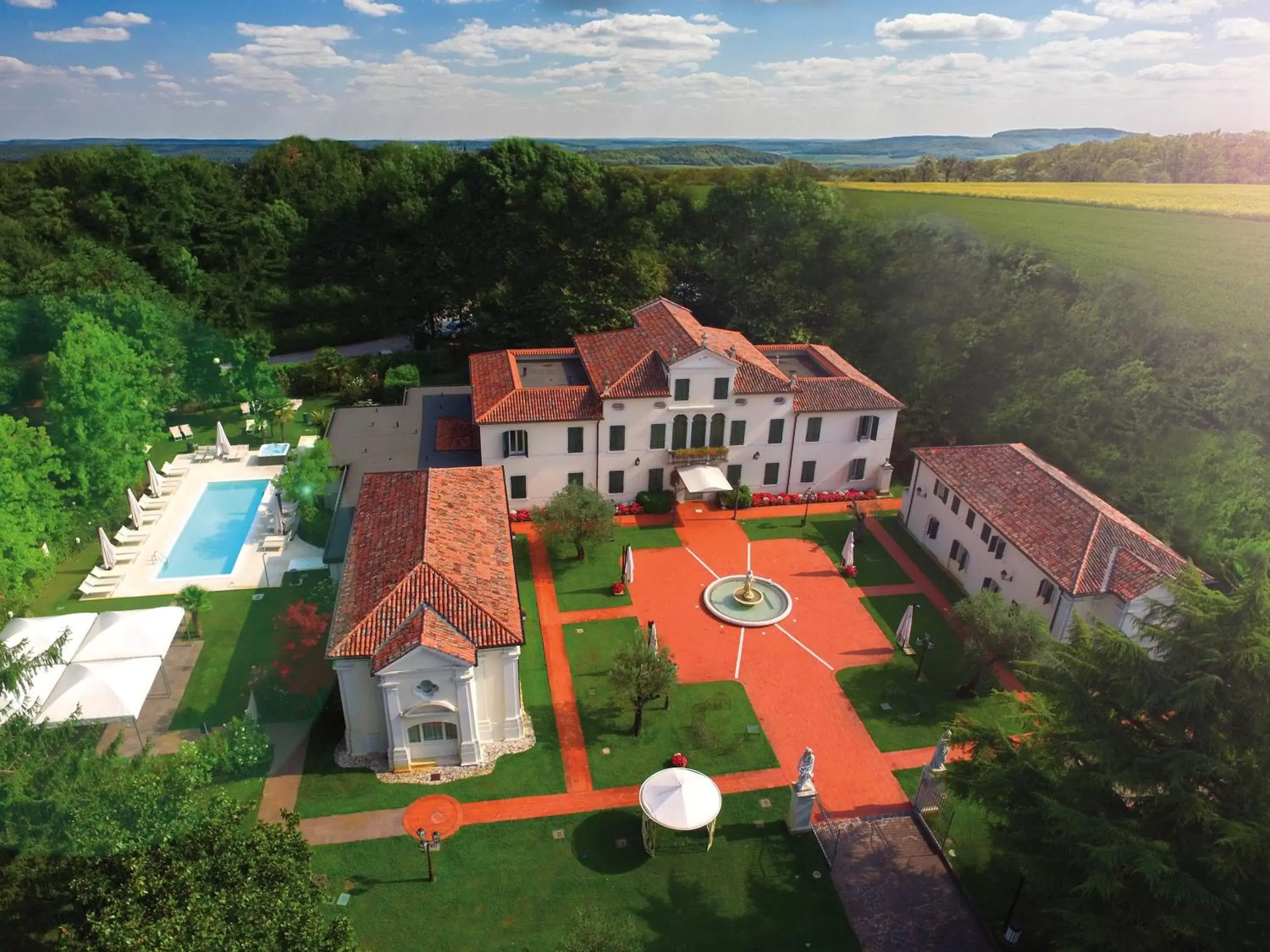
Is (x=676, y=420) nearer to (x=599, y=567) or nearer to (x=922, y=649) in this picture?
(x=599, y=567)

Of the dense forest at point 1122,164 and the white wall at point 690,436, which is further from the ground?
the dense forest at point 1122,164

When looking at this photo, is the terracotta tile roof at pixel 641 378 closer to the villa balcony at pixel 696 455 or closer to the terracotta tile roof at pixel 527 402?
the terracotta tile roof at pixel 527 402

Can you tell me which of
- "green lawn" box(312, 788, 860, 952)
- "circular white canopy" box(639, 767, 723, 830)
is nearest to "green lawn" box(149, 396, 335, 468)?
"green lawn" box(312, 788, 860, 952)

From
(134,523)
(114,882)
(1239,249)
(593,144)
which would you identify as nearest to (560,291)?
(134,523)

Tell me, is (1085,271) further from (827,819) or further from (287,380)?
(287,380)

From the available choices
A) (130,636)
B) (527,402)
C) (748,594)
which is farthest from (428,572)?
(527,402)

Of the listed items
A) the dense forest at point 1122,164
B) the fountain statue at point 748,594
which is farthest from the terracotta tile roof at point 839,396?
the dense forest at point 1122,164

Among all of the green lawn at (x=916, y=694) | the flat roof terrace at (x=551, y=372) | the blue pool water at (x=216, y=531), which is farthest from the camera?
the flat roof terrace at (x=551, y=372)

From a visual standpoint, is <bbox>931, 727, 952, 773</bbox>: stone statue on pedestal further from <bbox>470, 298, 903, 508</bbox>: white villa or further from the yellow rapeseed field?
the yellow rapeseed field
